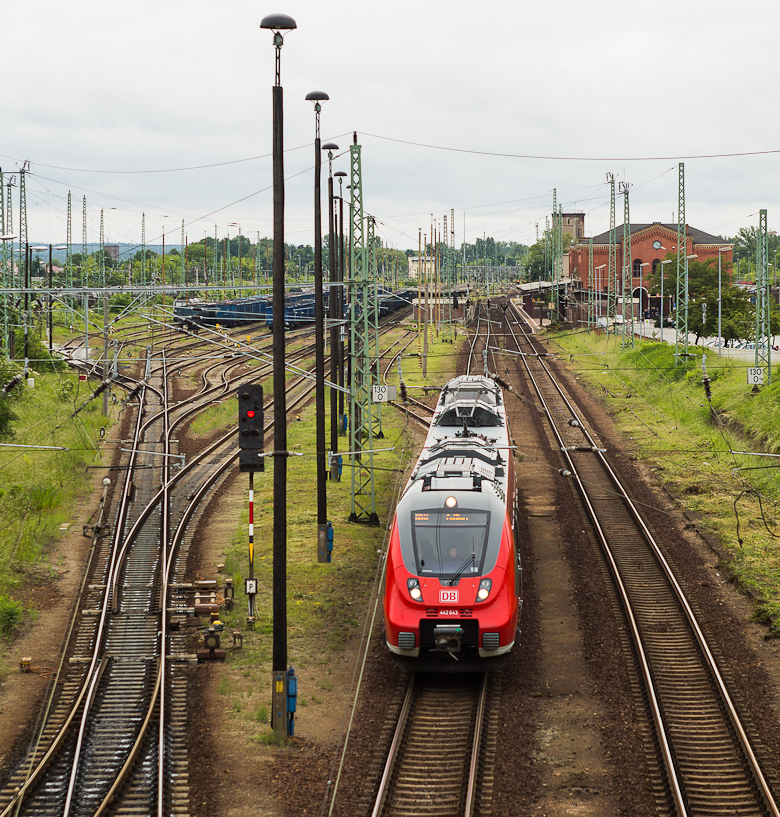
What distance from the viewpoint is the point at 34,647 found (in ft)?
57.4

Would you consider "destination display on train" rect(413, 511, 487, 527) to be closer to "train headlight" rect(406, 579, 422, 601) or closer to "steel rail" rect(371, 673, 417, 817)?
"train headlight" rect(406, 579, 422, 601)

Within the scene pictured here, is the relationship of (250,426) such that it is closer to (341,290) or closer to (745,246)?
(341,290)

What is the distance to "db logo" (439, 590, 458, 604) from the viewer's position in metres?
14.7

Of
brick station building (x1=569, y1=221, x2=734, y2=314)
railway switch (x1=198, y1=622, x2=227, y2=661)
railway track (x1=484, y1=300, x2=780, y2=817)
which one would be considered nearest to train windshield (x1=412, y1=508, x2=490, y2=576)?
railway track (x1=484, y1=300, x2=780, y2=817)

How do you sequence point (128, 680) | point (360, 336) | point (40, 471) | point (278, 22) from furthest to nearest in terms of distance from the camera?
point (40, 471), point (360, 336), point (128, 680), point (278, 22)

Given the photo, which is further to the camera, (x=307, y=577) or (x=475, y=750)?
(x=307, y=577)

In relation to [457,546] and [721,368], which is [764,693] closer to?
[457,546]

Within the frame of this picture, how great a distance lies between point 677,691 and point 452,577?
13.8ft

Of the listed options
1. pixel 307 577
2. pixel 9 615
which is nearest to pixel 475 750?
pixel 307 577

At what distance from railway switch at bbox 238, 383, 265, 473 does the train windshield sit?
311 centimetres

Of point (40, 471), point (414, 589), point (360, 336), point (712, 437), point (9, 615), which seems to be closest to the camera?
point (414, 589)

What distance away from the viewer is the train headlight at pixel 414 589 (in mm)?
14867

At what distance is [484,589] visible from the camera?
1482 cm

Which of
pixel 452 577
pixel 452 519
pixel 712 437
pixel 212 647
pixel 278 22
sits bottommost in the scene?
pixel 212 647
